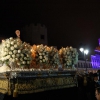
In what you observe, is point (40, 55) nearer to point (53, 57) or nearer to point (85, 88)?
point (53, 57)

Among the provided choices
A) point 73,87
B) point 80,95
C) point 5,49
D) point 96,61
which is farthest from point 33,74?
point 96,61

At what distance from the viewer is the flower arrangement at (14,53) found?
497 centimetres

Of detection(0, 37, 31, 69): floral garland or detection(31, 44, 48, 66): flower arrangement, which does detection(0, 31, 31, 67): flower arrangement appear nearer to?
detection(0, 37, 31, 69): floral garland

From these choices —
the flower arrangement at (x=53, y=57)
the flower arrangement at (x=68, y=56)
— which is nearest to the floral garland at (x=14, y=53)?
the flower arrangement at (x=53, y=57)

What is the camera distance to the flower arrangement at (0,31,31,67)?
4969mm

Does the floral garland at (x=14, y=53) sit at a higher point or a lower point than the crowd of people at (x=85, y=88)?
higher

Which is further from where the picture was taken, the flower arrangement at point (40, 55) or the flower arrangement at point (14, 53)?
the flower arrangement at point (40, 55)

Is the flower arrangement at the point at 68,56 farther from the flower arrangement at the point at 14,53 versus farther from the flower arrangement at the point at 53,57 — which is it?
the flower arrangement at the point at 14,53

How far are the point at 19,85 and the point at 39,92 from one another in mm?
923

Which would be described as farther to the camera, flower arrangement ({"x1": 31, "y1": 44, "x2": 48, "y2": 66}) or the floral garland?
flower arrangement ({"x1": 31, "y1": 44, "x2": 48, "y2": 66})

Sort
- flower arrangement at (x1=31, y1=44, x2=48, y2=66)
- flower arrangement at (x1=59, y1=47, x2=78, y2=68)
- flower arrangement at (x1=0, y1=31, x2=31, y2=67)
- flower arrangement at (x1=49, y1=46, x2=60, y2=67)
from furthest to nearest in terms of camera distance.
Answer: flower arrangement at (x1=59, y1=47, x2=78, y2=68) < flower arrangement at (x1=49, y1=46, x2=60, y2=67) < flower arrangement at (x1=31, y1=44, x2=48, y2=66) < flower arrangement at (x1=0, y1=31, x2=31, y2=67)

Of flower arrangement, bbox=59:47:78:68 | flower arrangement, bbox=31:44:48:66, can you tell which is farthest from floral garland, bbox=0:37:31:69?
flower arrangement, bbox=59:47:78:68

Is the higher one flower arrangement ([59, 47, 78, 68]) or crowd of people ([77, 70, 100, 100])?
flower arrangement ([59, 47, 78, 68])

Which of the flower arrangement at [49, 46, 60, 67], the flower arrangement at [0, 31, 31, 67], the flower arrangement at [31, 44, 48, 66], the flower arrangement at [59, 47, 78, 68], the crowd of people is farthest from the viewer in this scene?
the flower arrangement at [59, 47, 78, 68]
